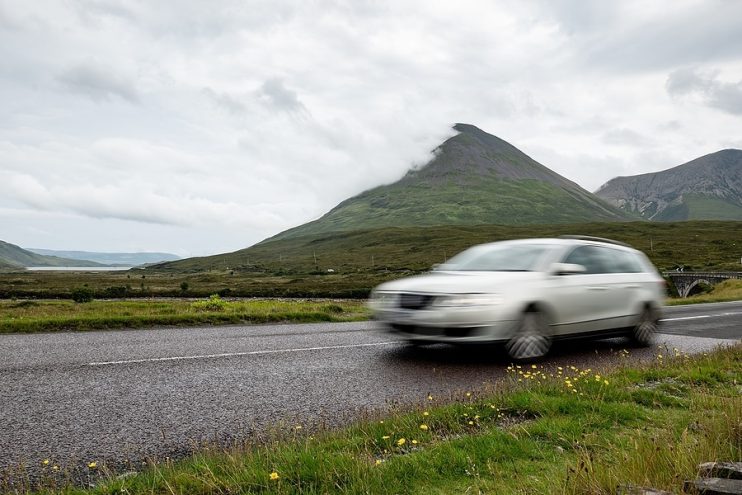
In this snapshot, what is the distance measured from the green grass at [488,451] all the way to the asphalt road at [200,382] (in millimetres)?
569

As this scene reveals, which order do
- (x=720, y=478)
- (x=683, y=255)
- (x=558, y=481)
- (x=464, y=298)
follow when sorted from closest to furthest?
(x=720, y=478) < (x=558, y=481) < (x=464, y=298) < (x=683, y=255)

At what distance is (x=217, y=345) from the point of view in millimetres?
10094

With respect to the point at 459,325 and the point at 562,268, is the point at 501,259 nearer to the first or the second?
the point at 562,268

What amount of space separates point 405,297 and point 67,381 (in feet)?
15.1

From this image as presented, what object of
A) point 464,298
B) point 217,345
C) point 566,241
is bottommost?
point 217,345

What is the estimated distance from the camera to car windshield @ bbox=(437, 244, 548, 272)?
9.24 m

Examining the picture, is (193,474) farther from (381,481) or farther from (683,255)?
(683,255)

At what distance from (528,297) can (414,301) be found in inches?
68.7

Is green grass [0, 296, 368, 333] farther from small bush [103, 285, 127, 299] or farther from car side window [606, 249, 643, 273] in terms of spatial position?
small bush [103, 285, 127, 299]

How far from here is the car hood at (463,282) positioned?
327 inches

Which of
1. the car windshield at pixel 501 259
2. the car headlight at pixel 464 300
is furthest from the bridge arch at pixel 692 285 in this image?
the car headlight at pixel 464 300

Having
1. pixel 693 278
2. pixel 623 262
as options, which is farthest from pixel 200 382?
pixel 693 278

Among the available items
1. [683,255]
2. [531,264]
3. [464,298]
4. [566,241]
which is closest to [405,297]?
[464,298]

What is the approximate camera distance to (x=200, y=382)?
22.9 ft
